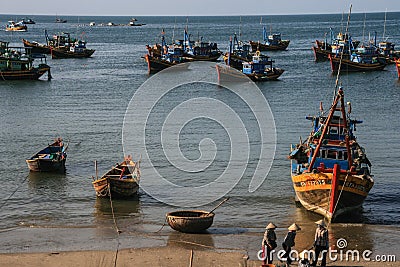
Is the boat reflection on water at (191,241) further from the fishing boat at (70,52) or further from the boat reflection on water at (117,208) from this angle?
the fishing boat at (70,52)

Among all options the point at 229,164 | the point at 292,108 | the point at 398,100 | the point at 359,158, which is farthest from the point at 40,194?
the point at 398,100

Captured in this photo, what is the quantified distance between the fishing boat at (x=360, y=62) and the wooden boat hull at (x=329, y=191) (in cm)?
5408

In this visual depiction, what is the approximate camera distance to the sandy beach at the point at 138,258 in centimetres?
1992

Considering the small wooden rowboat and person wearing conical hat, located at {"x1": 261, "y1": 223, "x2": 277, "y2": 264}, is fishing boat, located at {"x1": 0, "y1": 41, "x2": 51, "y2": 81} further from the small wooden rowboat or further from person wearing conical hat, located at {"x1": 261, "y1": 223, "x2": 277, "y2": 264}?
person wearing conical hat, located at {"x1": 261, "y1": 223, "x2": 277, "y2": 264}

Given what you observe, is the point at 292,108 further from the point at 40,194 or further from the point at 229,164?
the point at 40,194

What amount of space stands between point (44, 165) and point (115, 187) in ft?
19.0

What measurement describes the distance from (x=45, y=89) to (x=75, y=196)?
126 feet

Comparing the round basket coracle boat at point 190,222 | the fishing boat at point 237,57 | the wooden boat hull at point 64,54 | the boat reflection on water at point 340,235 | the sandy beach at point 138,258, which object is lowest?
the wooden boat hull at point 64,54

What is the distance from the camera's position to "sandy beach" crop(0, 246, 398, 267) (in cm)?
1992

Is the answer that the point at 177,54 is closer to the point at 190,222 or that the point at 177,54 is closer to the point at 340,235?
the point at 190,222

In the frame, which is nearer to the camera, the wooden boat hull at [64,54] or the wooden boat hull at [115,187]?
the wooden boat hull at [115,187]

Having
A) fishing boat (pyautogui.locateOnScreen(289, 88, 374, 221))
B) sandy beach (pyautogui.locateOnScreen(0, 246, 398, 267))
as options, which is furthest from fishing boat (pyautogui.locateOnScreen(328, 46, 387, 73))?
sandy beach (pyautogui.locateOnScreen(0, 246, 398, 267))

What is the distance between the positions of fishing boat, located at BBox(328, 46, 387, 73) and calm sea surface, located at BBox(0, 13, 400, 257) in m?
7.28

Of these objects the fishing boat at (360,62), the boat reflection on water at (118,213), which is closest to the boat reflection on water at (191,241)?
the boat reflection on water at (118,213)
